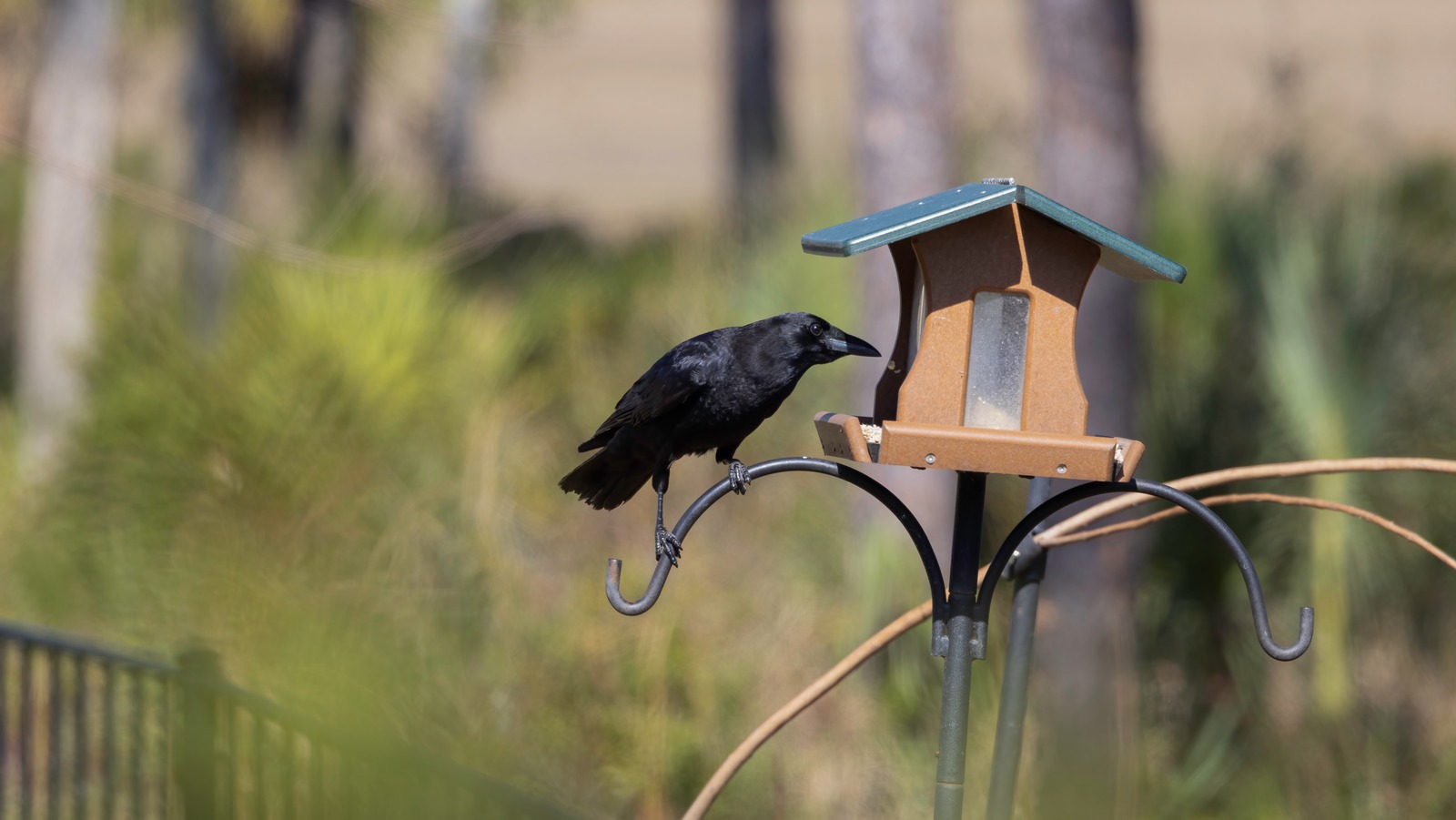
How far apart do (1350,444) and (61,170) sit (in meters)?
4.99

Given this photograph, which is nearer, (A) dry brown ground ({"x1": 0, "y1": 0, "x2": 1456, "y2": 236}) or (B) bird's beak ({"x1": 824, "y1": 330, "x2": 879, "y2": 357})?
(B) bird's beak ({"x1": 824, "y1": 330, "x2": 879, "y2": 357})

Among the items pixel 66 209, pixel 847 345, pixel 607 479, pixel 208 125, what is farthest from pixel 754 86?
pixel 847 345

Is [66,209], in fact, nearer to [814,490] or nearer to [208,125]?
[208,125]

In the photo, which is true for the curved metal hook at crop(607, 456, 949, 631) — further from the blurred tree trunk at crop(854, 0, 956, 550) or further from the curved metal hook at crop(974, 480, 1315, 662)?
the blurred tree trunk at crop(854, 0, 956, 550)

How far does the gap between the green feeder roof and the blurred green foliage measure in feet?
10.7

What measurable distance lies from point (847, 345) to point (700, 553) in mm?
3927

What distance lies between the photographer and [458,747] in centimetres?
513

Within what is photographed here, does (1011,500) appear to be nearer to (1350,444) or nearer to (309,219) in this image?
(1350,444)

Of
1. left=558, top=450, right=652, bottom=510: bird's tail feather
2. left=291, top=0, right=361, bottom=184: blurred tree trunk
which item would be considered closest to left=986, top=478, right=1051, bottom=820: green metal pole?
left=558, top=450, right=652, bottom=510: bird's tail feather

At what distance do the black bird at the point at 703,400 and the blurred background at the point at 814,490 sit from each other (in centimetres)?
151

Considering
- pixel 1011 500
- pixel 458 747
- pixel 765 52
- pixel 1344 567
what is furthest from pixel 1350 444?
pixel 765 52

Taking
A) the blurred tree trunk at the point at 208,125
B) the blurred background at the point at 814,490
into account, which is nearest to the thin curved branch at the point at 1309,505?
the blurred background at the point at 814,490

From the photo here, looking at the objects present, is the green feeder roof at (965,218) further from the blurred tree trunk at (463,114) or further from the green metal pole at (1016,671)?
the blurred tree trunk at (463,114)

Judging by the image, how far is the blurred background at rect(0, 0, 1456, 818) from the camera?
5.60 metres
